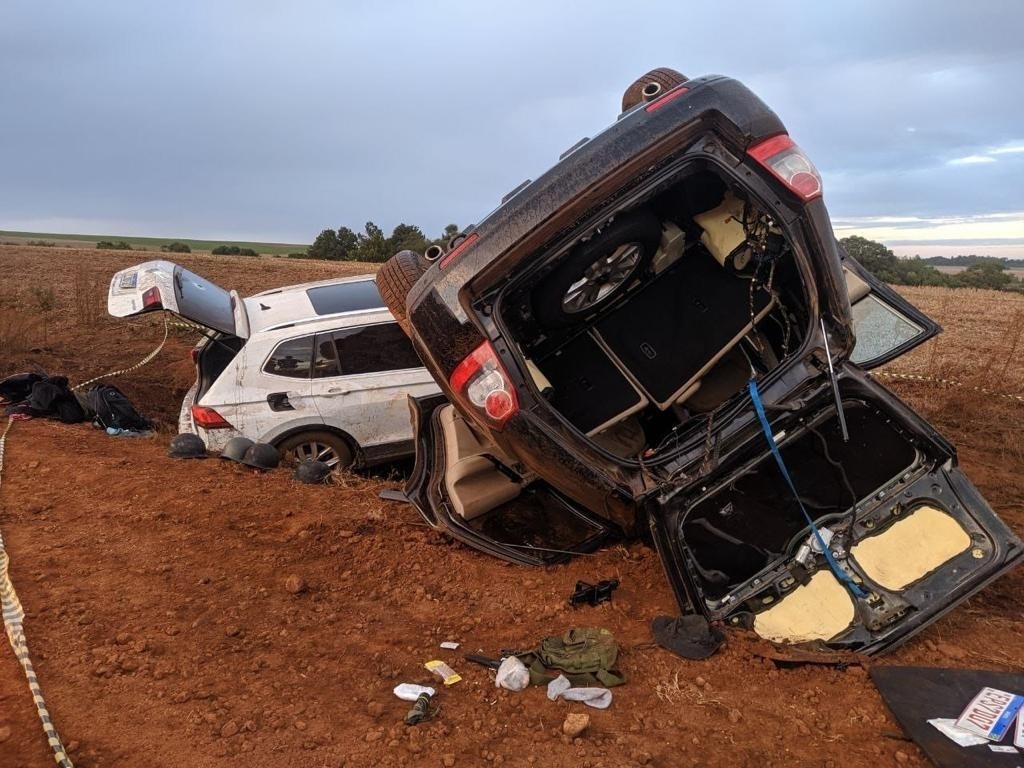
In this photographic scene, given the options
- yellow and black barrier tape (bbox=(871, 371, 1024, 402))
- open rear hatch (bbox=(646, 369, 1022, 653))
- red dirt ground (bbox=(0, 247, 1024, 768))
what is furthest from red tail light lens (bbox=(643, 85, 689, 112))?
yellow and black barrier tape (bbox=(871, 371, 1024, 402))

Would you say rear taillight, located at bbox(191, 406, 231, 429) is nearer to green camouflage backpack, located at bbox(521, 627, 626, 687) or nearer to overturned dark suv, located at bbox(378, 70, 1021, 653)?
overturned dark suv, located at bbox(378, 70, 1021, 653)

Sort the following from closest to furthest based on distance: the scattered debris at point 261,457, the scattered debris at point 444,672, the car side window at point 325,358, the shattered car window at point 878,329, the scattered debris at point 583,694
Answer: the scattered debris at point 583,694 < the scattered debris at point 444,672 < the shattered car window at point 878,329 < the scattered debris at point 261,457 < the car side window at point 325,358

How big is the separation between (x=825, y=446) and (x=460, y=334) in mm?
1711

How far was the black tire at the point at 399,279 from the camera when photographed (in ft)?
13.0

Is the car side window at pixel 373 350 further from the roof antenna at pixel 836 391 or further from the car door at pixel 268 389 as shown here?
the roof antenna at pixel 836 391

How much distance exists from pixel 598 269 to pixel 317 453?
3317 millimetres

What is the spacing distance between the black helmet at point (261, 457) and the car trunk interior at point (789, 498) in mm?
3478

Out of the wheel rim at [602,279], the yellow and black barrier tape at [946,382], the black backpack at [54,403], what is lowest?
the black backpack at [54,403]

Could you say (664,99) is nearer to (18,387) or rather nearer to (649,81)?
(649,81)

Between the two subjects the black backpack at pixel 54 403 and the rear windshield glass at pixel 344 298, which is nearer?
the rear windshield glass at pixel 344 298

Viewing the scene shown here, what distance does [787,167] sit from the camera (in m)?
3.09

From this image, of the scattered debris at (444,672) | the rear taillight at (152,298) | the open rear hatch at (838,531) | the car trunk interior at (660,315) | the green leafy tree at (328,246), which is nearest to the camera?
the scattered debris at (444,672)

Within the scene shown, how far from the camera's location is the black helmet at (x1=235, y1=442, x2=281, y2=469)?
17.6ft

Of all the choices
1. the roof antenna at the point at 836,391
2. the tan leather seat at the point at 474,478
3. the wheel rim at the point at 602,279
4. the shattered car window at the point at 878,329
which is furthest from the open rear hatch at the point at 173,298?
the shattered car window at the point at 878,329
